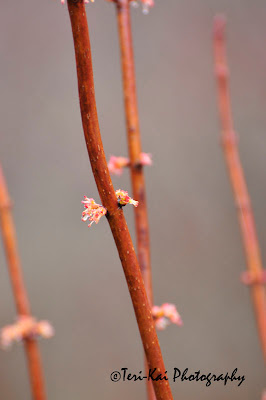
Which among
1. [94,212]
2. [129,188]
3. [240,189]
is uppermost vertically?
[129,188]

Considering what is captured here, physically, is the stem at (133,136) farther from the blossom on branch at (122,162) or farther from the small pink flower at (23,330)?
the small pink flower at (23,330)

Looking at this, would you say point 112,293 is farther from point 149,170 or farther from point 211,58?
point 211,58

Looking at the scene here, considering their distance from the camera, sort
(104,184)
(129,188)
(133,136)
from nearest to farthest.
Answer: (104,184) → (133,136) → (129,188)

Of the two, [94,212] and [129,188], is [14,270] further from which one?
[129,188]

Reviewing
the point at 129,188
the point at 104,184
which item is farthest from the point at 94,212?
the point at 129,188

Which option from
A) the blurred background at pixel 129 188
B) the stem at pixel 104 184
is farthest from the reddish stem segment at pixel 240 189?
the blurred background at pixel 129 188

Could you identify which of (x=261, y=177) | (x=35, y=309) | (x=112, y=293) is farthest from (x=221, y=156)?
(x=35, y=309)

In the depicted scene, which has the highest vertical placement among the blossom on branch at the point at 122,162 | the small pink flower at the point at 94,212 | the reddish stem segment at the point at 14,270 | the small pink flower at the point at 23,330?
the blossom on branch at the point at 122,162
